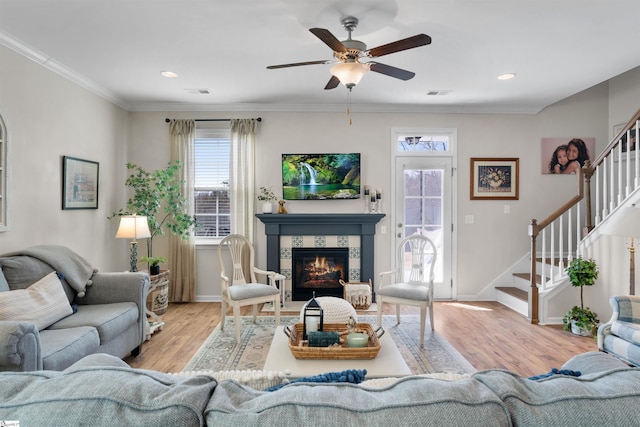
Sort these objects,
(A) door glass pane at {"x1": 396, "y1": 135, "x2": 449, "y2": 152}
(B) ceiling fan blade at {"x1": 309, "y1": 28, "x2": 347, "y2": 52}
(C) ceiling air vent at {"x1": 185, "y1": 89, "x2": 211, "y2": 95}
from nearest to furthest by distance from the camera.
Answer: (B) ceiling fan blade at {"x1": 309, "y1": 28, "x2": 347, "y2": 52}
(C) ceiling air vent at {"x1": 185, "y1": 89, "x2": 211, "y2": 95}
(A) door glass pane at {"x1": 396, "y1": 135, "x2": 449, "y2": 152}

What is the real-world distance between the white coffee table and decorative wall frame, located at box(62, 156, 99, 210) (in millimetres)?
2820

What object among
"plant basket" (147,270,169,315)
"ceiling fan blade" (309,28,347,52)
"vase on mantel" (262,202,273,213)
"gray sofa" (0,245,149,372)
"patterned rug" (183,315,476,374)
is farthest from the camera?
"vase on mantel" (262,202,273,213)

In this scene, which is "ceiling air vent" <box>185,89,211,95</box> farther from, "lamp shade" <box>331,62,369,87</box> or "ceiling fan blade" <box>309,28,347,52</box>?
"ceiling fan blade" <box>309,28,347,52</box>

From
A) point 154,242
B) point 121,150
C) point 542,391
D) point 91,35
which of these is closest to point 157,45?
point 91,35

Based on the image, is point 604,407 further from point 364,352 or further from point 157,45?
point 157,45

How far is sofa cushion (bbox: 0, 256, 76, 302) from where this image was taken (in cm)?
274

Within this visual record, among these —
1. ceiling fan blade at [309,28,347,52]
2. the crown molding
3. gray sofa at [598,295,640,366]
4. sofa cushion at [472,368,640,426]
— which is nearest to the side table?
the crown molding

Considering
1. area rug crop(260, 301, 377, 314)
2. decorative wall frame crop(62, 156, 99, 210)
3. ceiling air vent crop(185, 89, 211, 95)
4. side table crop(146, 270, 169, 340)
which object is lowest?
area rug crop(260, 301, 377, 314)

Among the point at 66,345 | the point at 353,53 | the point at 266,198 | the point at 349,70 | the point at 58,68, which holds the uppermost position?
the point at 58,68

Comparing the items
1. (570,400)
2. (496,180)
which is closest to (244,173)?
(496,180)

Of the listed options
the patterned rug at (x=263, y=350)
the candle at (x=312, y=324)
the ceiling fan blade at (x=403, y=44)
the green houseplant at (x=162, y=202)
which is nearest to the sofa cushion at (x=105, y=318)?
the patterned rug at (x=263, y=350)

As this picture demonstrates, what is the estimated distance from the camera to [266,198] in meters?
5.07

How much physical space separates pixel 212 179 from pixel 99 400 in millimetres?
4575

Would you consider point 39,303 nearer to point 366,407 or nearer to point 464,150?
point 366,407
